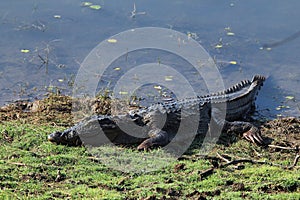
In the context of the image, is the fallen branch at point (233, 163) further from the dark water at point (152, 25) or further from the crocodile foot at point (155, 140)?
the dark water at point (152, 25)

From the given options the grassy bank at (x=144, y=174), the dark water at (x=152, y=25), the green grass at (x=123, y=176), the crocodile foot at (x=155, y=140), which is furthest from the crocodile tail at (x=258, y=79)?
the crocodile foot at (x=155, y=140)

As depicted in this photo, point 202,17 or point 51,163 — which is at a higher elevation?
point 202,17

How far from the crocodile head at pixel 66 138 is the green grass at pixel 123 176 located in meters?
0.09

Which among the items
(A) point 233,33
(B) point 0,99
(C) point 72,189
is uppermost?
(A) point 233,33

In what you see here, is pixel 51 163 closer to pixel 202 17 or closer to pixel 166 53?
pixel 166 53

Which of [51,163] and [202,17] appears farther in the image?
[202,17]

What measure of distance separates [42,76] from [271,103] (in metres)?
4.18

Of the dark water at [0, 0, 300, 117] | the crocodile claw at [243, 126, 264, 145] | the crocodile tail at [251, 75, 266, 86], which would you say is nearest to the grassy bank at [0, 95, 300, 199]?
the crocodile claw at [243, 126, 264, 145]

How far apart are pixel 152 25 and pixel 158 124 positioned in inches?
209

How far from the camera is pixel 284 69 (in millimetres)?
10703

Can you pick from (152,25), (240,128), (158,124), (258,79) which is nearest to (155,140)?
(158,124)

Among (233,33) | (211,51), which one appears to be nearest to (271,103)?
(211,51)

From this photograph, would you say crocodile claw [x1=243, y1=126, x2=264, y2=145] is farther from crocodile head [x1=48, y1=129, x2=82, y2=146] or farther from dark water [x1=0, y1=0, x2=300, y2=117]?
crocodile head [x1=48, y1=129, x2=82, y2=146]

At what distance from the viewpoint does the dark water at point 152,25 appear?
9.95 m
